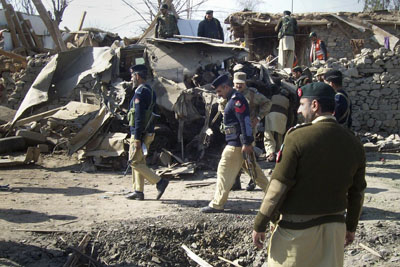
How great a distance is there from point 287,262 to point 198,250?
2.49m

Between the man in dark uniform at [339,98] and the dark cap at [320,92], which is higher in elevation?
the dark cap at [320,92]

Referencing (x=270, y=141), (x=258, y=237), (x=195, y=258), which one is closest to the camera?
(x=258, y=237)

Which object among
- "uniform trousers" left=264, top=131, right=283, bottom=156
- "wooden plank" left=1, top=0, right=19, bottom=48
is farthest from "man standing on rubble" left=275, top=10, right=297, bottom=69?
"wooden plank" left=1, top=0, right=19, bottom=48

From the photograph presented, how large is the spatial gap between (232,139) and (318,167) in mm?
2969

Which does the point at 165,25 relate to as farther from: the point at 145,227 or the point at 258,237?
the point at 258,237

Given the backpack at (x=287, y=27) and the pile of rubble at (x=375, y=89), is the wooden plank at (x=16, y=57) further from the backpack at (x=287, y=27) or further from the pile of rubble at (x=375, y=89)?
the pile of rubble at (x=375, y=89)

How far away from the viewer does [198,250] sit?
5.14 m

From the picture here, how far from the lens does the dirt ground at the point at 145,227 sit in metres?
4.75

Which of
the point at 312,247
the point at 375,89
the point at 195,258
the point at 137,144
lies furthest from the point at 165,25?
the point at 312,247

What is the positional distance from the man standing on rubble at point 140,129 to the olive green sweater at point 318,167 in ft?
12.1

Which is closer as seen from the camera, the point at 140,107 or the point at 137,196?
the point at 140,107

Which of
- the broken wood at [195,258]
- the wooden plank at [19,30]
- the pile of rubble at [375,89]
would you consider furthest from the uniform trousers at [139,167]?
the wooden plank at [19,30]

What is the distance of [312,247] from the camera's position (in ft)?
9.05

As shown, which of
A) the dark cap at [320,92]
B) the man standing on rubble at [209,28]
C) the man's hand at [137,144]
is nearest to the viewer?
the dark cap at [320,92]
